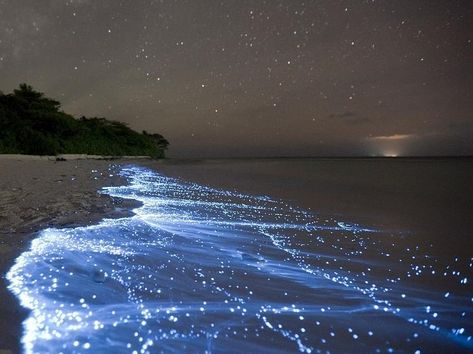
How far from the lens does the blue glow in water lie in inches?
62.0

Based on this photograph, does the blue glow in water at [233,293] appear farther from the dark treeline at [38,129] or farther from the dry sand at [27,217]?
the dark treeline at [38,129]

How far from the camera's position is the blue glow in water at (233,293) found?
1.58m

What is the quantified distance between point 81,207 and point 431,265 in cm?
441

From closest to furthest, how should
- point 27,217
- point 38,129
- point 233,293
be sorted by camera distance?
point 233,293, point 27,217, point 38,129

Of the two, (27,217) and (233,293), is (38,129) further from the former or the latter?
(233,293)

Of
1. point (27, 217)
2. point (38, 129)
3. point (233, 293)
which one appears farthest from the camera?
point (38, 129)

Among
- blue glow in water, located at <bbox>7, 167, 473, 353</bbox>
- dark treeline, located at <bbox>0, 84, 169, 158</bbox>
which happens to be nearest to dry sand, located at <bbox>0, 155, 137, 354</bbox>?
blue glow in water, located at <bbox>7, 167, 473, 353</bbox>

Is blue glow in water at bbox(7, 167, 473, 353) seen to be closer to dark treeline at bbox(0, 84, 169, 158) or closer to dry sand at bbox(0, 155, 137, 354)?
dry sand at bbox(0, 155, 137, 354)

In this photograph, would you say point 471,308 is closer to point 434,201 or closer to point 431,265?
point 431,265

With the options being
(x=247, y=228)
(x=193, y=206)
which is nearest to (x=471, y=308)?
(x=247, y=228)

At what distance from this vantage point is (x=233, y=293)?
83.8 inches

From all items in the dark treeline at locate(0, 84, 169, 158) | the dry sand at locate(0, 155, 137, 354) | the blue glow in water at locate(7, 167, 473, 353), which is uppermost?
the dark treeline at locate(0, 84, 169, 158)

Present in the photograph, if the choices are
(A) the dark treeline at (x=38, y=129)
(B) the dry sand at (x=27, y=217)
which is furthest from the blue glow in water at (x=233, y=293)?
(A) the dark treeline at (x=38, y=129)

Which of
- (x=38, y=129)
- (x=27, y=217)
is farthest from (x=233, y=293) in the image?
(x=38, y=129)
